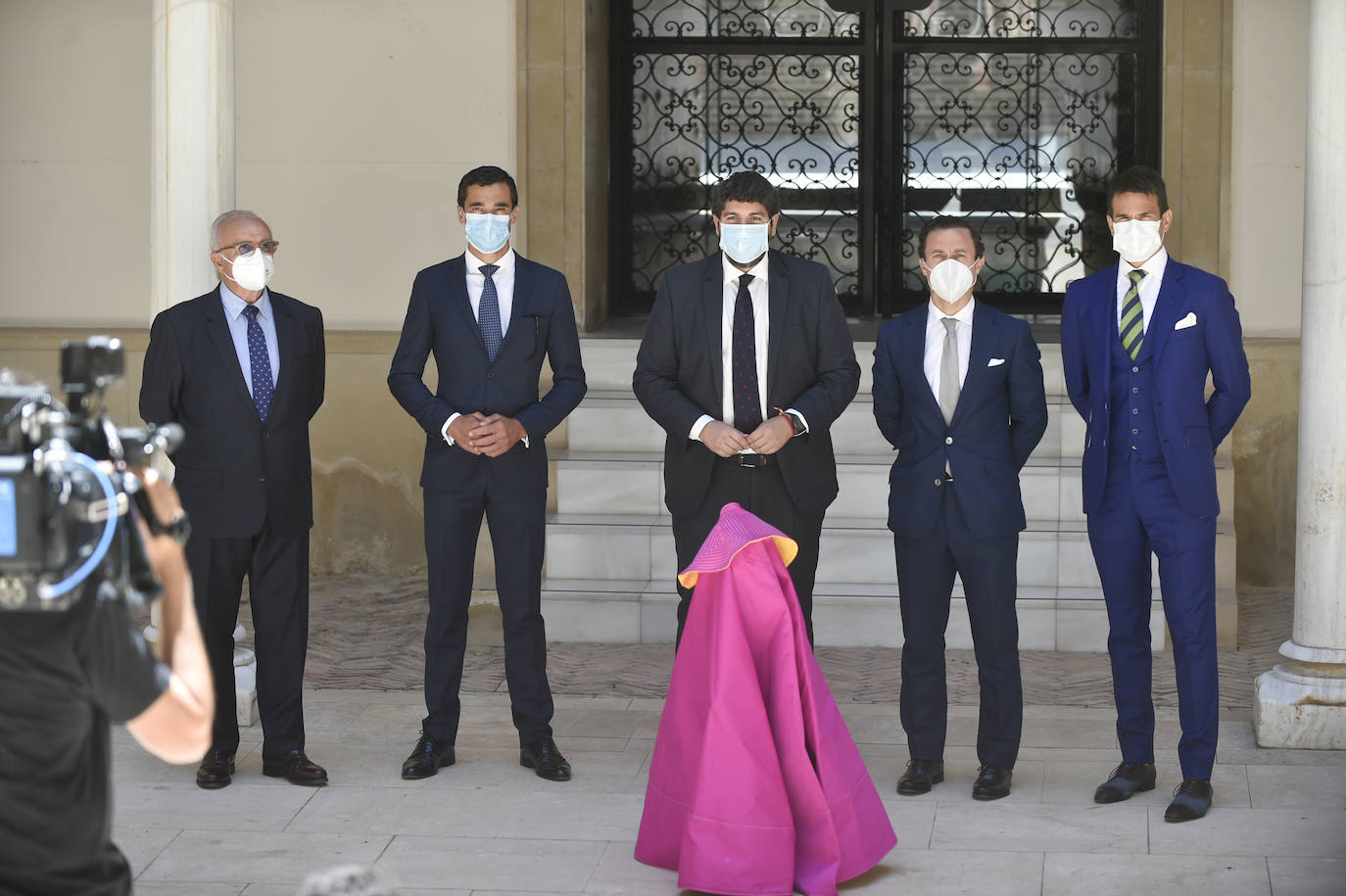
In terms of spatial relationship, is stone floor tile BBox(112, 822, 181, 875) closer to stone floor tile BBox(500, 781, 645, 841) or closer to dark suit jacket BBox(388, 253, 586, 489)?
stone floor tile BBox(500, 781, 645, 841)

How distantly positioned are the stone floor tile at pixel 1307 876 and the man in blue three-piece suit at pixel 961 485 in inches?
36.8

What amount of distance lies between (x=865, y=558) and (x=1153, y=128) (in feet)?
11.4

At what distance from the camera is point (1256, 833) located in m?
5.10

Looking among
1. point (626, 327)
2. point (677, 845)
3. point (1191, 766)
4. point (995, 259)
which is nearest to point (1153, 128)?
point (995, 259)

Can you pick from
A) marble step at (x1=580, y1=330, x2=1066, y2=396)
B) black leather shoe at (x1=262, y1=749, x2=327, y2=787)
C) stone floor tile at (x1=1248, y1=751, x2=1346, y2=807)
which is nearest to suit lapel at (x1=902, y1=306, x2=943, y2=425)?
stone floor tile at (x1=1248, y1=751, x2=1346, y2=807)

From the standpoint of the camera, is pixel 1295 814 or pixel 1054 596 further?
pixel 1054 596

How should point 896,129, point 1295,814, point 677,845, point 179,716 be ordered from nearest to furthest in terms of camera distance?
point 179,716
point 677,845
point 1295,814
point 896,129

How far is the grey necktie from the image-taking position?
555 cm

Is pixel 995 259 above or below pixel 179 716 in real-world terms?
above

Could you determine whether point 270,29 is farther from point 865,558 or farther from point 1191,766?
point 1191,766

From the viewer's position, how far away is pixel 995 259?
1020 centimetres

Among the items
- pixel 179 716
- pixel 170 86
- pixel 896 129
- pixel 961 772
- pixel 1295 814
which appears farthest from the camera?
pixel 896 129

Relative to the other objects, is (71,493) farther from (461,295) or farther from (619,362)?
(619,362)

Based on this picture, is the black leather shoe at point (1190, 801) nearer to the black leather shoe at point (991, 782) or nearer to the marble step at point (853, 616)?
the black leather shoe at point (991, 782)
